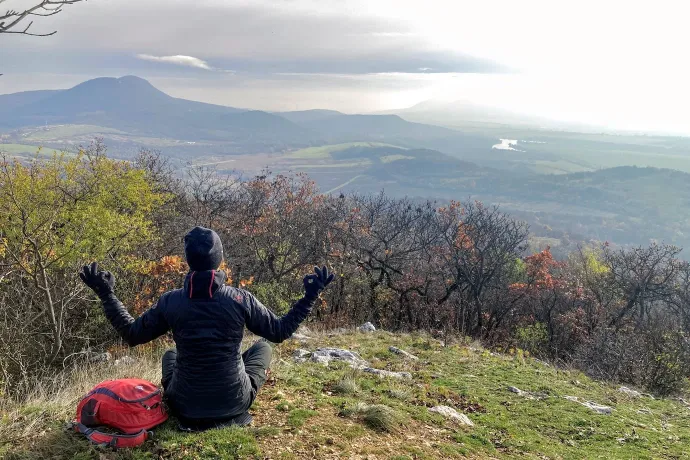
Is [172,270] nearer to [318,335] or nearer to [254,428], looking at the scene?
[318,335]

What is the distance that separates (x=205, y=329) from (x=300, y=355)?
206 inches

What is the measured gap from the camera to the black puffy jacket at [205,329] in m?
3.97

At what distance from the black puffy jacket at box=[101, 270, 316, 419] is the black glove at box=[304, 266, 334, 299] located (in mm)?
75

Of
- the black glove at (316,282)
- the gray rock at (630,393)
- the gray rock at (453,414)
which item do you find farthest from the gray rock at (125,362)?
the gray rock at (630,393)

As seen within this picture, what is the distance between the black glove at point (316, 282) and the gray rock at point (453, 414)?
328cm

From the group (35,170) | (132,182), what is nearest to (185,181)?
(132,182)

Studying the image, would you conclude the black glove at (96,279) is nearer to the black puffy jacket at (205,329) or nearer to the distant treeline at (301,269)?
the black puffy jacket at (205,329)

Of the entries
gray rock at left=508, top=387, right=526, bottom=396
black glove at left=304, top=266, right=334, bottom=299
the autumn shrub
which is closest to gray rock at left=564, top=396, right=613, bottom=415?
gray rock at left=508, top=387, right=526, bottom=396

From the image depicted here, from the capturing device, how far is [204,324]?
3.98m

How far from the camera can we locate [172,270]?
1188cm

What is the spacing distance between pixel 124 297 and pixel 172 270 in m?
1.44

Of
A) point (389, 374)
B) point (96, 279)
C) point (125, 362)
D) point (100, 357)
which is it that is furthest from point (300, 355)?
point (96, 279)

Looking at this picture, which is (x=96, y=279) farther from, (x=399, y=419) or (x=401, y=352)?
(x=401, y=352)

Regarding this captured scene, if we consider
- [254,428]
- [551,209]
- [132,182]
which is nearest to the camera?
[254,428]
